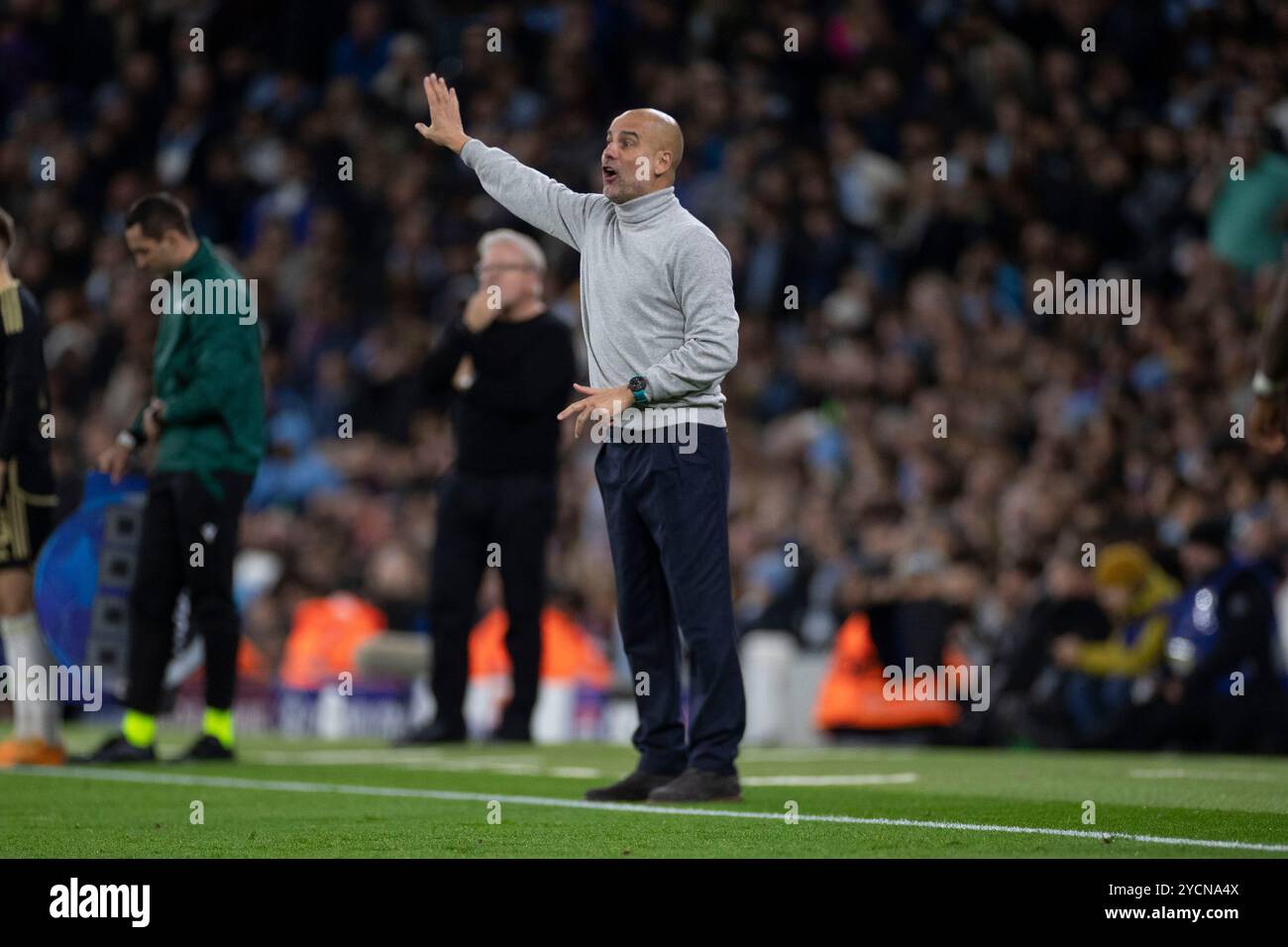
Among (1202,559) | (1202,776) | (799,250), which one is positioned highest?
(799,250)

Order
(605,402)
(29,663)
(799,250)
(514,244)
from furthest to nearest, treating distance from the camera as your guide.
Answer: (799,250) < (514,244) < (29,663) < (605,402)

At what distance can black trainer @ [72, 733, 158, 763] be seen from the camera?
8.80 metres

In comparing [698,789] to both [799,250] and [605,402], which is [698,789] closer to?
[605,402]

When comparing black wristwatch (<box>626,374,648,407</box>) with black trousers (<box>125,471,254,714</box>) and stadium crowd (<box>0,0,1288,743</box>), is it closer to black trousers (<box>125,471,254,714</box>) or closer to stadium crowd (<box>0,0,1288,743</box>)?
black trousers (<box>125,471,254,714</box>)

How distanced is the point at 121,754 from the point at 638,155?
3.70 m

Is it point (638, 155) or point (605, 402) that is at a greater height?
point (638, 155)

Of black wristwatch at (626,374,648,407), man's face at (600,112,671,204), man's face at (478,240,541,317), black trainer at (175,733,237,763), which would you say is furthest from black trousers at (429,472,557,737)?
black wristwatch at (626,374,648,407)

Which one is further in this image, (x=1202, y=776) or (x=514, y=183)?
(x=1202, y=776)

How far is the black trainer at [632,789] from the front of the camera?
267 inches

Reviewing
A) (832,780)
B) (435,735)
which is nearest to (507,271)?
(435,735)

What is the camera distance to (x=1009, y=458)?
13.8 meters

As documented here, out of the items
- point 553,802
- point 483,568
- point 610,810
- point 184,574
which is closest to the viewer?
point 610,810

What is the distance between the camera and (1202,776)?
8.37m

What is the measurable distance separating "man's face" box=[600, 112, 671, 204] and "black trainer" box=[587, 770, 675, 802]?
5.88 feet
